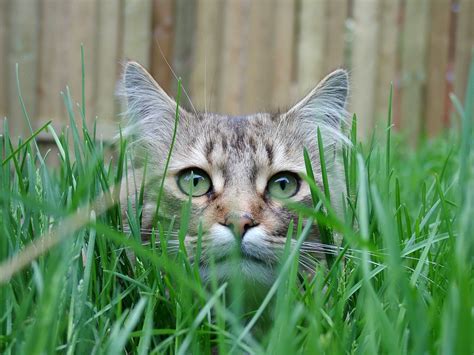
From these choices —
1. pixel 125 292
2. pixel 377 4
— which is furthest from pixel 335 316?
pixel 377 4

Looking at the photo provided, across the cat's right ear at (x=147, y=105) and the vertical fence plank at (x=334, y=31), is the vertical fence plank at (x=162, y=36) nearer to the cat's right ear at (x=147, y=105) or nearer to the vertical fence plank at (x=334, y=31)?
the vertical fence plank at (x=334, y=31)

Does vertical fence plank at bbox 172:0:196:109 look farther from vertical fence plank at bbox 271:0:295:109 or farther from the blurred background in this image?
vertical fence plank at bbox 271:0:295:109

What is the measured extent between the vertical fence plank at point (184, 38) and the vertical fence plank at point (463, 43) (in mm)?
2245

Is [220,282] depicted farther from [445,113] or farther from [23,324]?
[445,113]

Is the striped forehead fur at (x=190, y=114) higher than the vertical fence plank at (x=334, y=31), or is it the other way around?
the vertical fence plank at (x=334, y=31)

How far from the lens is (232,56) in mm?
5660

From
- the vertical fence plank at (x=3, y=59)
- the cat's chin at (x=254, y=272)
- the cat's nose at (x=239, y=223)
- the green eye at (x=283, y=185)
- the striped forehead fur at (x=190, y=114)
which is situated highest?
the vertical fence plank at (x=3, y=59)

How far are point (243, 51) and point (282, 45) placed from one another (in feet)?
1.03

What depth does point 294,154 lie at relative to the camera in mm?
2346

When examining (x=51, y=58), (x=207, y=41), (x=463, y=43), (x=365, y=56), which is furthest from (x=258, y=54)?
(x=463, y=43)

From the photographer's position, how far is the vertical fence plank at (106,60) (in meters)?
5.40

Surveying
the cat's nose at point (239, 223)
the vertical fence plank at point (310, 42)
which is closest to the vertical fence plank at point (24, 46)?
the vertical fence plank at point (310, 42)

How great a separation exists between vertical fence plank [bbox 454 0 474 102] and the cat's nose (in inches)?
187

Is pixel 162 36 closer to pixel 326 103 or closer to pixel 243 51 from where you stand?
pixel 243 51
